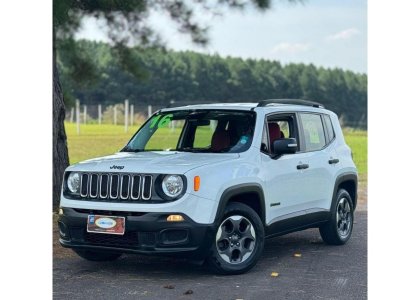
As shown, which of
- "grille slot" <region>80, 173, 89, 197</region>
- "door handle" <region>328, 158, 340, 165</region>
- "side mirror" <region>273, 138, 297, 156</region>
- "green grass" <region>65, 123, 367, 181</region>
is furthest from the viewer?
"green grass" <region>65, 123, 367, 181</region>

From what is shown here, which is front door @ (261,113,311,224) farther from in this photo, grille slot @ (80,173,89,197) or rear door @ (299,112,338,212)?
grille slot @ (80,173,89,197)

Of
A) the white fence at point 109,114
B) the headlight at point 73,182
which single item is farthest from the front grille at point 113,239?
the white fence at point 109,114

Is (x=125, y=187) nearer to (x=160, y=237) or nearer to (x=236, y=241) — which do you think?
(x=160, y=237)

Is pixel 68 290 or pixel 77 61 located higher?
pixel 77 61

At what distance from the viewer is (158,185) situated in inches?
281

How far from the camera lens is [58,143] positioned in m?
11.5

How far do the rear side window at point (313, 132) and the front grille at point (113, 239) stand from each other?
2.32 metres

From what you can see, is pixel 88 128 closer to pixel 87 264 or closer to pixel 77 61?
pixel 77 61

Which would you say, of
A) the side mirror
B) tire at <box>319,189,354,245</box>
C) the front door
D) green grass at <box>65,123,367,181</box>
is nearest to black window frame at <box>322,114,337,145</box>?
tire at <box>319,189,354,245</box>

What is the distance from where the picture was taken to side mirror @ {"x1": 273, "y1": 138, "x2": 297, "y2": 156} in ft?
25.6

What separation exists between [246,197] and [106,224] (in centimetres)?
132
